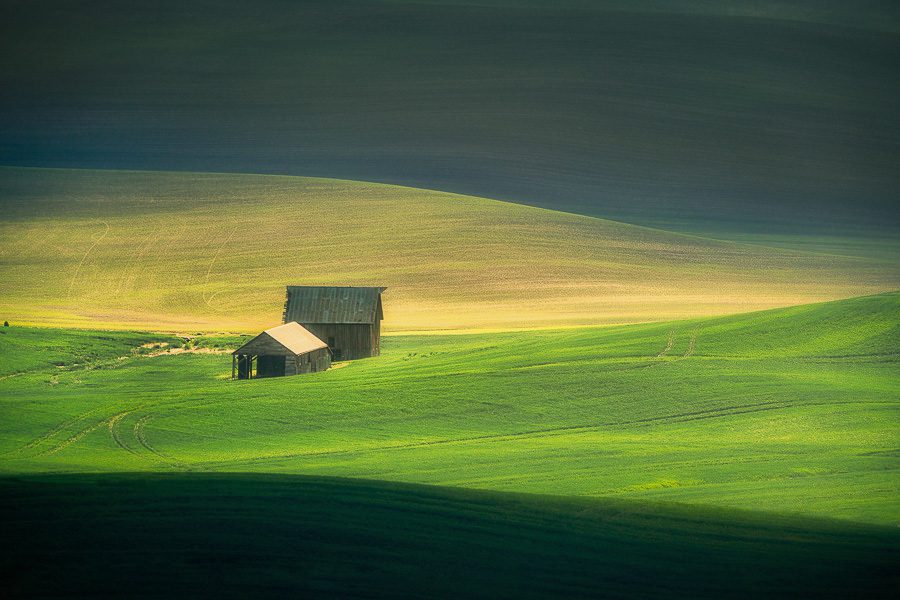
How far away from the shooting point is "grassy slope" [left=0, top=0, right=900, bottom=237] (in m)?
103

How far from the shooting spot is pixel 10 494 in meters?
19.7

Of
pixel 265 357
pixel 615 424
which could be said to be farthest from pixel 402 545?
pixel 265 357

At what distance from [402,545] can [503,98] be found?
10252 cm

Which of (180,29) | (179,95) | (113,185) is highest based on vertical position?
(180,29)

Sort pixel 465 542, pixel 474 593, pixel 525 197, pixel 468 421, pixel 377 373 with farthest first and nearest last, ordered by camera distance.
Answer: pixel 525 197 < pixel 377 373 < pixel 468 421 < pixel 465 542 < pixel 474 593

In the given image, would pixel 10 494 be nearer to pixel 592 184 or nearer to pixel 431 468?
pixel 431 468

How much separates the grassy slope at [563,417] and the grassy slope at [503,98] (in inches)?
2392

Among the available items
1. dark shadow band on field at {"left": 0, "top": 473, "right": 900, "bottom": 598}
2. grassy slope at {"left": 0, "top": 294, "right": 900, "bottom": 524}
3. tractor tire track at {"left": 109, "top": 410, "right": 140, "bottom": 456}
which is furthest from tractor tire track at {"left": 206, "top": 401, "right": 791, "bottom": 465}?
dark shadow band on field at {"left": 0, "top": 473, "right": 900, "bottom": 598}

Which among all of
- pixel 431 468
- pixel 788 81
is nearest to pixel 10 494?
pixel 431 468

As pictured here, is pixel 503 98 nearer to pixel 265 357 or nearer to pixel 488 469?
pixel 265 357

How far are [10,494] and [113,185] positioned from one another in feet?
240

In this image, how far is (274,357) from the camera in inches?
1511

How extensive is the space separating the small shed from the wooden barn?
4146 mm

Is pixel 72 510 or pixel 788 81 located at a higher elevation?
pixel 788 81
